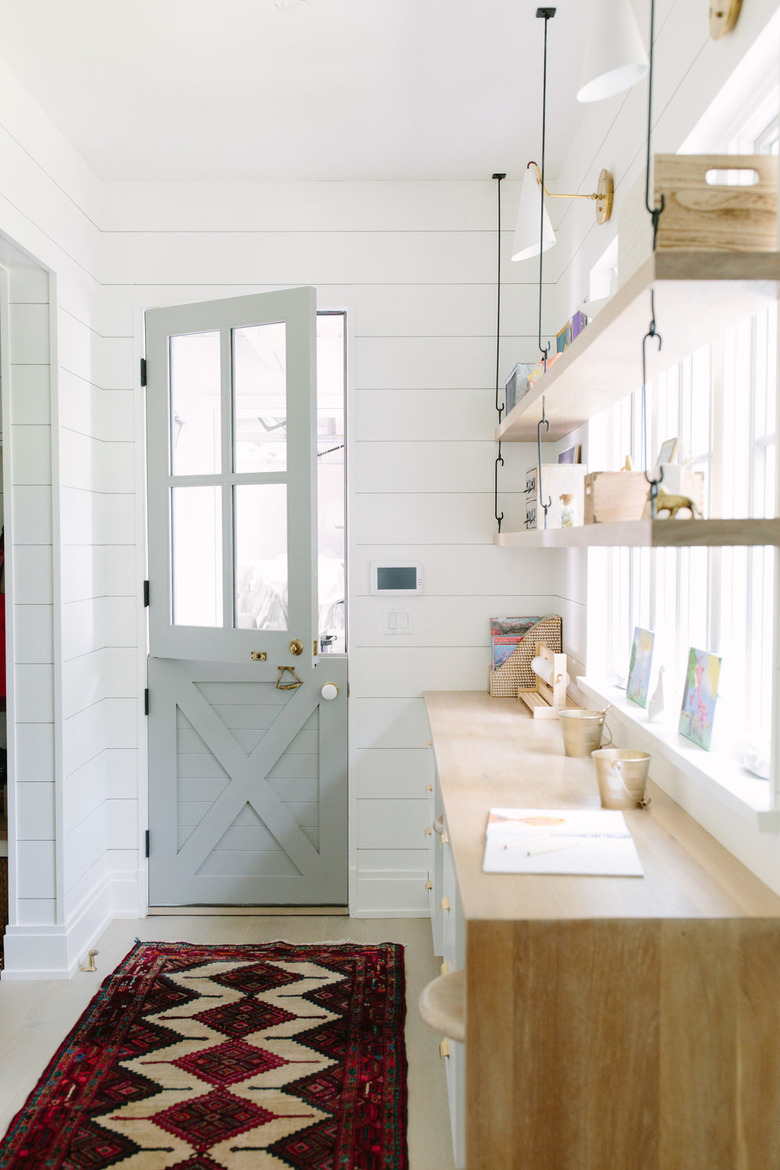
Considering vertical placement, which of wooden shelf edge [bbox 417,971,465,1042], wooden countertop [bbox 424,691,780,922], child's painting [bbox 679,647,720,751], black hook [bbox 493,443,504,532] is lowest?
wooden shelf edge [bbox 417,971,465,1042]

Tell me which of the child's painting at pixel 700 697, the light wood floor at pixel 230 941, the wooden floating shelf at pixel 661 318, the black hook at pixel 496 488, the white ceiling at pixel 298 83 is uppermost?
the white ceiling at pixel 298 83

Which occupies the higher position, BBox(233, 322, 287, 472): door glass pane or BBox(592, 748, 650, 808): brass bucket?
BBox(233, 322, 287, 472): door glass pane

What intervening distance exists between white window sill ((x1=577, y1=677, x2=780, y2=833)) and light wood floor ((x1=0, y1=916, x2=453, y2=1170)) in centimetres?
100

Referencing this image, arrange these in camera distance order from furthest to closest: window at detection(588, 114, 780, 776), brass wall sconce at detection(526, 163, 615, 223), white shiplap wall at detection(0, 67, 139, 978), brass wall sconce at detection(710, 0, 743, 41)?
white shiplap wall at detection(0, 67, 139, 978)
brass wall sconce at detection(526, 163, 615, 223)
window at detection(588, 114, 780, 776)
brass wall sconce at detection(710, 0, 743, 41)

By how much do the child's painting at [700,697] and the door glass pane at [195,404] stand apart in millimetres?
1825

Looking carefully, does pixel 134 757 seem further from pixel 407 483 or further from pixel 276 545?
pixel 407 483

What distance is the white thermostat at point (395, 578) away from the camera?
326 cm

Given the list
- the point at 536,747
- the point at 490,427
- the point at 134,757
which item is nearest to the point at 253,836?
the point at 134,757

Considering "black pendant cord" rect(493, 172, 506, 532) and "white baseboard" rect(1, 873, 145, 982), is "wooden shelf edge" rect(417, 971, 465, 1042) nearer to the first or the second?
"white baseboard" rect(1, 873, 145, 982)

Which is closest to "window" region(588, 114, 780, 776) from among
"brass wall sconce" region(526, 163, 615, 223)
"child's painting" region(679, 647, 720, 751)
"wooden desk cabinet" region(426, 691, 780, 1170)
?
"child's painting" region(679, 647, 720, 751)

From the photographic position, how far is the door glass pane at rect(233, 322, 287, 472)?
2992mm

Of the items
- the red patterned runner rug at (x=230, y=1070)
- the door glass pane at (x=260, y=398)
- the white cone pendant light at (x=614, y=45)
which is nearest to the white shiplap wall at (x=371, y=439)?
the door glass pane at (x=260, y=398)

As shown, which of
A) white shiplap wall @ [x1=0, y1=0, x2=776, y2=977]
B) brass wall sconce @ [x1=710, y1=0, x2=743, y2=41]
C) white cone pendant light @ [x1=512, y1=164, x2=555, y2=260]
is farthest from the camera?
white shiplap wall @ [x1=0, y1=0, x2=776, y2=977]

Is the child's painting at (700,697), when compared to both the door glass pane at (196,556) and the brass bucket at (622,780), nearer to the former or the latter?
the brass bucket at (622,780)
